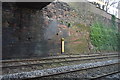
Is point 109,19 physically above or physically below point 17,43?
above

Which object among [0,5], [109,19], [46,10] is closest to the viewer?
[0,5]

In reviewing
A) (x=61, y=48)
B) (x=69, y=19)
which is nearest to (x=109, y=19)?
(x=69, y=19)

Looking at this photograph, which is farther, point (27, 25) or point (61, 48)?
point (61, 48)

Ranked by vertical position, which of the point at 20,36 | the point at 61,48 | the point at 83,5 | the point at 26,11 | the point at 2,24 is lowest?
the point at 61,48

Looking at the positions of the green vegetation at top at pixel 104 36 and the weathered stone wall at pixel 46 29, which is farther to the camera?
the green vegetation at top at pixel 104 36

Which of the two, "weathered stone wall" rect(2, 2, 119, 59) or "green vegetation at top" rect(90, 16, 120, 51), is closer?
"weathered stone wall" rect(2, 2, 119, 59)

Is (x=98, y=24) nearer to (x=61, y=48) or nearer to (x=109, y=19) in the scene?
(x=109, y=19)

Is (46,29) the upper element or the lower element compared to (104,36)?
upper

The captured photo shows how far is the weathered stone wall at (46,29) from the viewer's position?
35.9 ft

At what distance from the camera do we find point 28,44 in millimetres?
11773

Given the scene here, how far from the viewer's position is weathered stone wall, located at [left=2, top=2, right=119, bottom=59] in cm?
1095

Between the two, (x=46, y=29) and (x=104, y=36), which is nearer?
(x=46, y=29)

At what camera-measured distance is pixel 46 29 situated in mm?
12961

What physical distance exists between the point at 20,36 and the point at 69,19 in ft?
16.9
